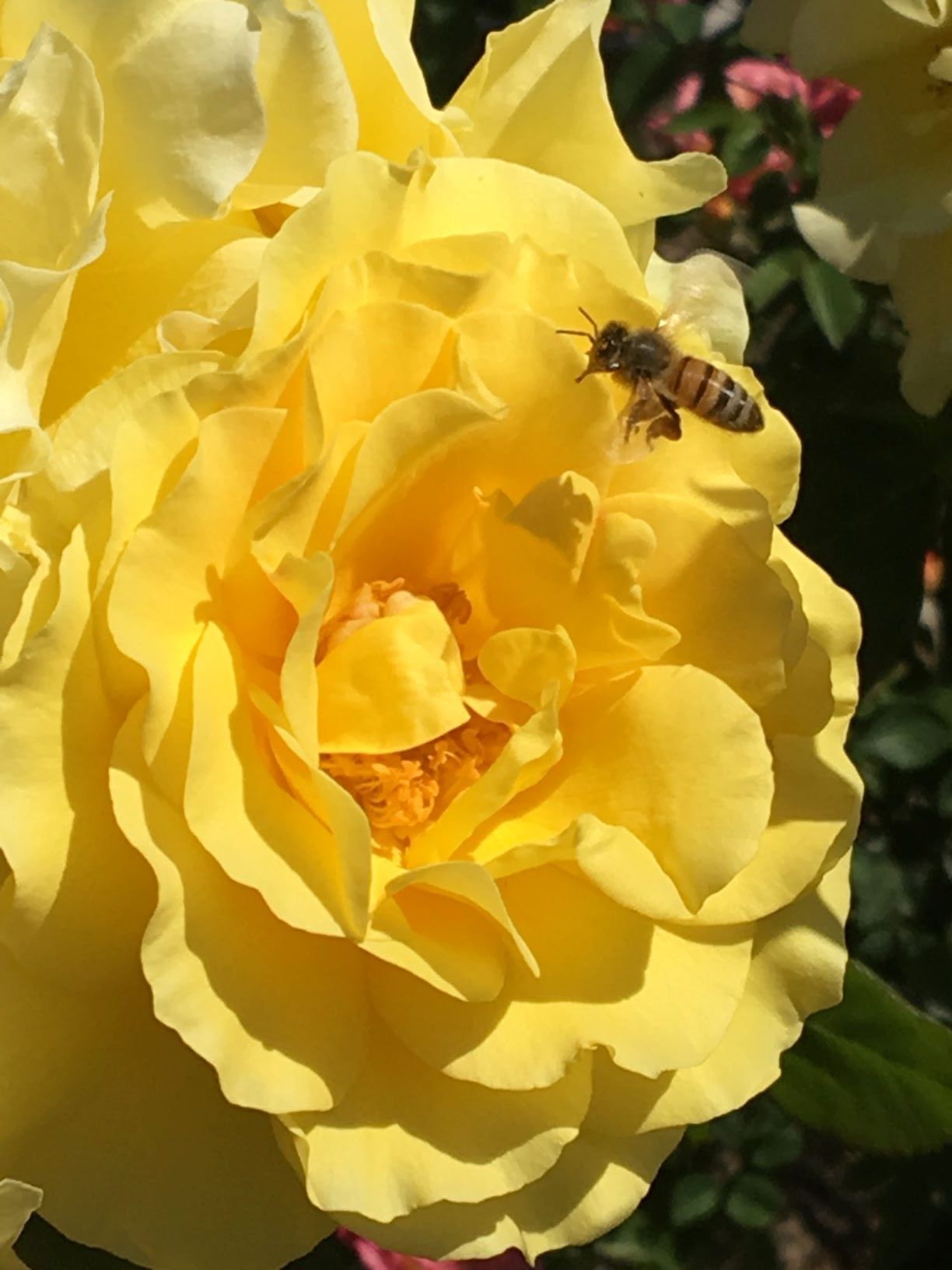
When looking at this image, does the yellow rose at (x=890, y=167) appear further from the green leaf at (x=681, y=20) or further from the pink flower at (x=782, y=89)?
the pink flower at (x=782, y=89)

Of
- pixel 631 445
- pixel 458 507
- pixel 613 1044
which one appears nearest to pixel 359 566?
pixel 458 507

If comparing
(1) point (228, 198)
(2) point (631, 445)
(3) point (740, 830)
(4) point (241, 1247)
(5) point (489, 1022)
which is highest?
(1) point (228, 198)

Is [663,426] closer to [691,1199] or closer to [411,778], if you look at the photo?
[411,778]

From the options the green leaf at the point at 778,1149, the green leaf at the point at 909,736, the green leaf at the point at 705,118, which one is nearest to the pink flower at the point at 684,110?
the green leaf at the point at 705,118

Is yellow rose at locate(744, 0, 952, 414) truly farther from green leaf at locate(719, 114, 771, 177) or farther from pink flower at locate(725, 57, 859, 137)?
pink flower at locate(725, 57, 859, 137)

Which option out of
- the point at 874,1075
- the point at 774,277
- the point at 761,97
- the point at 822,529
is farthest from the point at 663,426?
the point at 761,97

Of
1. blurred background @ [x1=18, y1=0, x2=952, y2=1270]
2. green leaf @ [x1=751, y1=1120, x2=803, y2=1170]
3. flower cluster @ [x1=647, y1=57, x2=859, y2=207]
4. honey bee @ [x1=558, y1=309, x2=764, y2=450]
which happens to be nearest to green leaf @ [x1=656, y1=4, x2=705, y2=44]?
blurred background @ [x1=18, y1=0, x2=952, y2=1270]

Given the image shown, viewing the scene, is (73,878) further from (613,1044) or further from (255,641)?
(613,1044)
